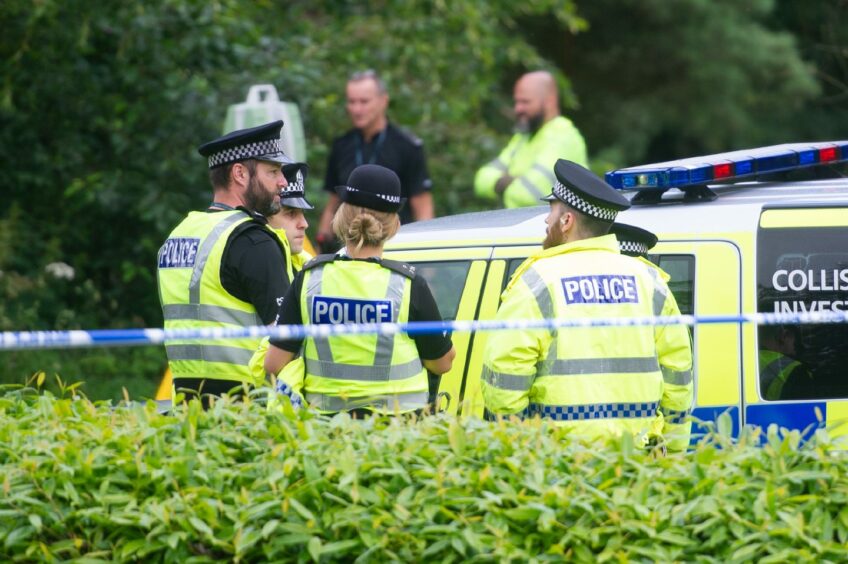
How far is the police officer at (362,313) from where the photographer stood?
14.2 feet

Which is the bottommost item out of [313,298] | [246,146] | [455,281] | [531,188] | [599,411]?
[599,411]

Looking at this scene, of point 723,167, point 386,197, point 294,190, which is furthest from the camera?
point 294,190

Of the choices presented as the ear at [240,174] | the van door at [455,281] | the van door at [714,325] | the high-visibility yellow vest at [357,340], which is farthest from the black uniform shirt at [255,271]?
the van door at [714,325]

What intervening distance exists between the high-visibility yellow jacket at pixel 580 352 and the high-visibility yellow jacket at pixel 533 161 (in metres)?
3.38

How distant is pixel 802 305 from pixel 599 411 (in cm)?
102

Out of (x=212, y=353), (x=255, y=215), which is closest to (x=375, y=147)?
(x=255, y=215)

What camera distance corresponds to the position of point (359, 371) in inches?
171

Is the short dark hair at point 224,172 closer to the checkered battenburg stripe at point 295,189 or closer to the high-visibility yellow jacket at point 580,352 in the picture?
the checkered battenburg stripe at point 295,189

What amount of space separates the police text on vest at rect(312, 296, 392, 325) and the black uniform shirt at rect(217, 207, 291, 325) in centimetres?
45

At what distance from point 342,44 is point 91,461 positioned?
8.75 metres

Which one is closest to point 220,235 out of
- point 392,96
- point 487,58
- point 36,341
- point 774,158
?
point 36,341

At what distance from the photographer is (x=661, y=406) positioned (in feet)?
14.8

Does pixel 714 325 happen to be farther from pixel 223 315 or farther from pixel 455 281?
pixel 223 315

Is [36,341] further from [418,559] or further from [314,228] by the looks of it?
[314,228]
